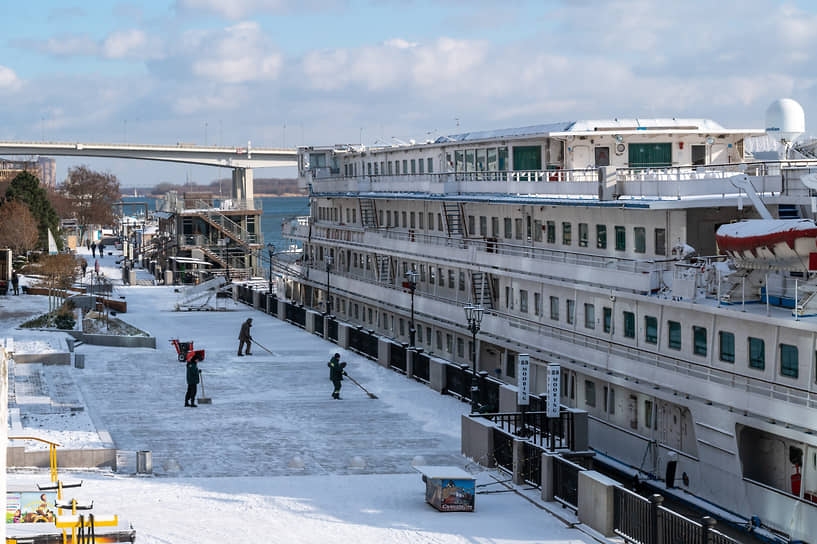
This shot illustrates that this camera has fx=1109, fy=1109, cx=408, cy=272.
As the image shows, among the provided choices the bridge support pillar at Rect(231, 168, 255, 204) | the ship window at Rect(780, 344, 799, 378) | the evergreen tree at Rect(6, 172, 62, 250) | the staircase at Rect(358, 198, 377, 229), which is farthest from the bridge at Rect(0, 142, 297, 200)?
the ship window at Rect(780, 344, 799, 378)

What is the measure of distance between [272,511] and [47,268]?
106ft


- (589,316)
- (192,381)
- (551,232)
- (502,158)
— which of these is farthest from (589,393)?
(502,158)

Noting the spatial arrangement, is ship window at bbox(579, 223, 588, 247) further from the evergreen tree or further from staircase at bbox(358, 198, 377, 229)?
the evergreen tree

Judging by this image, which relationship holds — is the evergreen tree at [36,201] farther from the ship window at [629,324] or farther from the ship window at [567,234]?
the ship window at [629,324]

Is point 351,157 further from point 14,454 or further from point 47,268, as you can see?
point 14,454

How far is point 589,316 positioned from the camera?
2930 cm

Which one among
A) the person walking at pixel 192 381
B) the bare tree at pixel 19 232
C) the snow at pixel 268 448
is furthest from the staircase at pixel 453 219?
the bare tree at pixel 19 232

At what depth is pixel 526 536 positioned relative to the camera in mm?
17203

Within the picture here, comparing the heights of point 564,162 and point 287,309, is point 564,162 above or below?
above

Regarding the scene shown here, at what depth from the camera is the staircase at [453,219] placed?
39688 millimetres

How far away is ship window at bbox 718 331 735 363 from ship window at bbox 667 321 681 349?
164 cm

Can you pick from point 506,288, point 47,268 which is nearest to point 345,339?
point 506,288

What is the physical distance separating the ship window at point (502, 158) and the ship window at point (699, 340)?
14416mm

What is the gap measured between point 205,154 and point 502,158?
101297mm
